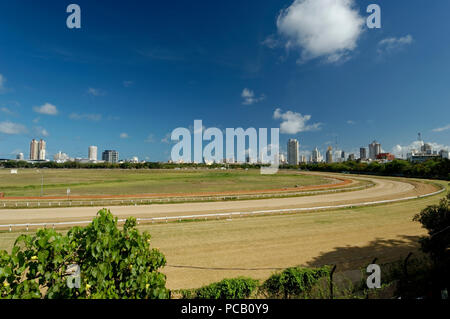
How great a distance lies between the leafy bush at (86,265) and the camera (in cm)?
289

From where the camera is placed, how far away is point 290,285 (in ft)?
22.5

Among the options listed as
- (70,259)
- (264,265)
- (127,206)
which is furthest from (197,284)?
(127,206)

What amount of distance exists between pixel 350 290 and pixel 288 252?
4790 mm

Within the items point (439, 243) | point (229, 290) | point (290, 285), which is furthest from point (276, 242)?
point (439, 243)

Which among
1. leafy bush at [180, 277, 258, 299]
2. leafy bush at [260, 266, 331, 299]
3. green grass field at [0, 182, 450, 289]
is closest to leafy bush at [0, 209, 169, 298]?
leafy bush at [180, 277, 258, 299]

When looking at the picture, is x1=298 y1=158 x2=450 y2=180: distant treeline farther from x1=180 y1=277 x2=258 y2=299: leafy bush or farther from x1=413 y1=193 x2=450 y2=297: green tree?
x1=180 y1=277 x2=258 y2=299: leafy bush

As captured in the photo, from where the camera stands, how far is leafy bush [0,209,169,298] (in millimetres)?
2891

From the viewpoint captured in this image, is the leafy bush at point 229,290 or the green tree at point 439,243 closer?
the green tree at point 439,243

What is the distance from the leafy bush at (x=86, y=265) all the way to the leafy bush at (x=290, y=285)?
4.84m

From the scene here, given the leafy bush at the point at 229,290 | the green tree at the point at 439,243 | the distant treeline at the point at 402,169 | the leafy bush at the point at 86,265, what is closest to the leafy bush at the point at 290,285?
the leafy bush at the point at 229,290

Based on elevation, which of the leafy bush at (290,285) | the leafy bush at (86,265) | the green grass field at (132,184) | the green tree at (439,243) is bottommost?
the green grass field at (132,184)

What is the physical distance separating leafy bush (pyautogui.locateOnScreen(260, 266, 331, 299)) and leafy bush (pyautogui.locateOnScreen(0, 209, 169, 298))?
484 cm

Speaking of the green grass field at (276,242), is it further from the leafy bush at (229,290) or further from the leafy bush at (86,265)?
the leafy bush at (86,265)

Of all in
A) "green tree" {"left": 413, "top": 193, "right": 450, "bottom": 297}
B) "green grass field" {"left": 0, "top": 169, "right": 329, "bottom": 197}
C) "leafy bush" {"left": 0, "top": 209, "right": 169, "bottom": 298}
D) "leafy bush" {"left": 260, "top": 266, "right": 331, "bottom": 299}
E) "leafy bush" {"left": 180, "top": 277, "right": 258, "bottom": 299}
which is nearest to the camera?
"leafy bush" {"left": 0, "top": 209, "right": 169, "bottom": 298}
